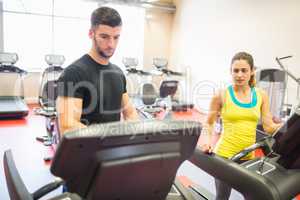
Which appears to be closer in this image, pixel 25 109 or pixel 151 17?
pixel 25 109

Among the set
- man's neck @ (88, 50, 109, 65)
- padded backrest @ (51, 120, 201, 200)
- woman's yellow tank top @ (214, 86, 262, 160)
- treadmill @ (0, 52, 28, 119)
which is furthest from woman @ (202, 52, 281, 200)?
treadmill @ (0, 52, 28, 119)

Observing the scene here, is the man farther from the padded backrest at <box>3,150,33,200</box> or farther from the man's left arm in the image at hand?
the padded backrest at <box>3,150,33,200</box>

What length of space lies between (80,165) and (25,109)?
19.0 feet

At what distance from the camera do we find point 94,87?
1.52 meters

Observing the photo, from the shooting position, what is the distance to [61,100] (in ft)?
4.58

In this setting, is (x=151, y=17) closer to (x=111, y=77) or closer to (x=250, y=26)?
(x=250, y=26)

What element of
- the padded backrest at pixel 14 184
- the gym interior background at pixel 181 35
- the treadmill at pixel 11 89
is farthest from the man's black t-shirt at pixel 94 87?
the treadmill at pixel 11 89

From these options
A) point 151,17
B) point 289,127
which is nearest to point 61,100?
point 289,127

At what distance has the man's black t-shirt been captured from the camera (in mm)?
1443

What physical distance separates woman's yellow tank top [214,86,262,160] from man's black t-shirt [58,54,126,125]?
83 centimetres

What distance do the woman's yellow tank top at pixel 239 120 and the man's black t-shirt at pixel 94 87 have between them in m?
0.83

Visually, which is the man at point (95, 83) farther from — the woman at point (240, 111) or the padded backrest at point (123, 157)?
the woman at point (240, 111)

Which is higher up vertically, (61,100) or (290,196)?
(61,100)

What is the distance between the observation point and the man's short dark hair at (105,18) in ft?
4.50
